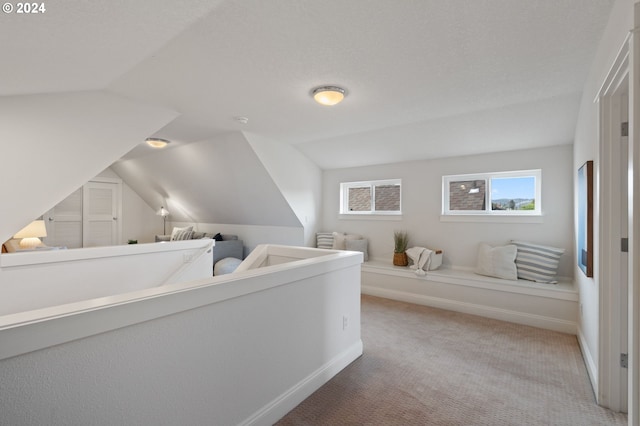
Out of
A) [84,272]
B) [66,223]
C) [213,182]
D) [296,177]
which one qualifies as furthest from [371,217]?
[66,223]

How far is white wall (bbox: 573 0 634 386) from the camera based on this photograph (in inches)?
61.4

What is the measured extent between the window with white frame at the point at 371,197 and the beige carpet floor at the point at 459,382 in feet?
7.25

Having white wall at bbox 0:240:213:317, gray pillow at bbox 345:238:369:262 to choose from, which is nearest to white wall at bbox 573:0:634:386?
gray pillow at bbox 345:238:369:262

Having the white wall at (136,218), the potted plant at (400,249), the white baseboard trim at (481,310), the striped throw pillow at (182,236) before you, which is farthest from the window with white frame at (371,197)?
the white wall at (136,218)

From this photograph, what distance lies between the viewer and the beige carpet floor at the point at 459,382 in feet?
6.21

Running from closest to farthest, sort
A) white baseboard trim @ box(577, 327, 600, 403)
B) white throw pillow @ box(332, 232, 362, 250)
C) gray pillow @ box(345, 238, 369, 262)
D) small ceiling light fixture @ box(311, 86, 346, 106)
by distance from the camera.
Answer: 1. white baseboard trim @ box(577, 327, 600, 403)
2. small ceiling light fixture @ box(311, 86, 346, 106)
3. gray pillow @ box(345, 238, 369, 262)
4. white throw pillow @ box(332, 232, 362, 250)

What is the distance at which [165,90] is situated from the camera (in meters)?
2.85

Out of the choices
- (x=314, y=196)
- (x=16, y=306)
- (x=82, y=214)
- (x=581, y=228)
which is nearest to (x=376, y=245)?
(x=314, y=196)

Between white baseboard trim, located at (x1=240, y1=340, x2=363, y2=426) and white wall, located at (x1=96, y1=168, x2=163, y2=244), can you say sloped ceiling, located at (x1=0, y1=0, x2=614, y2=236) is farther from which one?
white wall, located at (x1=96, y1=168, x2=163, y2=244)

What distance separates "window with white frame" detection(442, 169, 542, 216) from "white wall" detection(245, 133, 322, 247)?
7.43ft

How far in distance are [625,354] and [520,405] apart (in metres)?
0.70

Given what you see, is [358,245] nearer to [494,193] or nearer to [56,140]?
[494,193]

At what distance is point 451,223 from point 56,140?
4.64 meters

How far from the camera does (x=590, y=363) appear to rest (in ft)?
7.76
